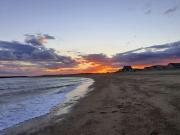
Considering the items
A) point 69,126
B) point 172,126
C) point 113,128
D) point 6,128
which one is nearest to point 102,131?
point 113,128

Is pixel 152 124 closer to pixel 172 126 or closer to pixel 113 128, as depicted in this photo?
pixel 172 126

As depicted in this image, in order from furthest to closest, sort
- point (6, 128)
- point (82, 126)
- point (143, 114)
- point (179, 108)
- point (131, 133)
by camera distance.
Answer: point (179, 108) → point (143, 114) → point (6, 128) → point (82, 126) → point (131, 133)

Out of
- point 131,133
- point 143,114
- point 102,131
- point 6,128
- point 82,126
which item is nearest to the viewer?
point 131,133

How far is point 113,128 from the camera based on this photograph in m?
9.14

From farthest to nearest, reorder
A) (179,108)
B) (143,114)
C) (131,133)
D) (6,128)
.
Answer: (179,108)
(143,114)
(6,128)
(131,133)

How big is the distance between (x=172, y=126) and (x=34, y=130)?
5.34 meters

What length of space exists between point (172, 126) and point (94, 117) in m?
3.95

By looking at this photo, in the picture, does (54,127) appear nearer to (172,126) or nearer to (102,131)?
(102,131)

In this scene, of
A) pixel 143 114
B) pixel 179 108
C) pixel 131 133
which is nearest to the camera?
pixel 131 133

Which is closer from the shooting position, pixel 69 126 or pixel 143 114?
pixel 69 126

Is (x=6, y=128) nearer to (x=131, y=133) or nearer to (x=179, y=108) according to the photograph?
(x=131, y=133)

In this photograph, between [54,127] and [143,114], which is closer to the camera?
[54,127]

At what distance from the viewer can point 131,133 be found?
8320 mm

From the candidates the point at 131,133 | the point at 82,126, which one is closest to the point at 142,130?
the point at 131,133
